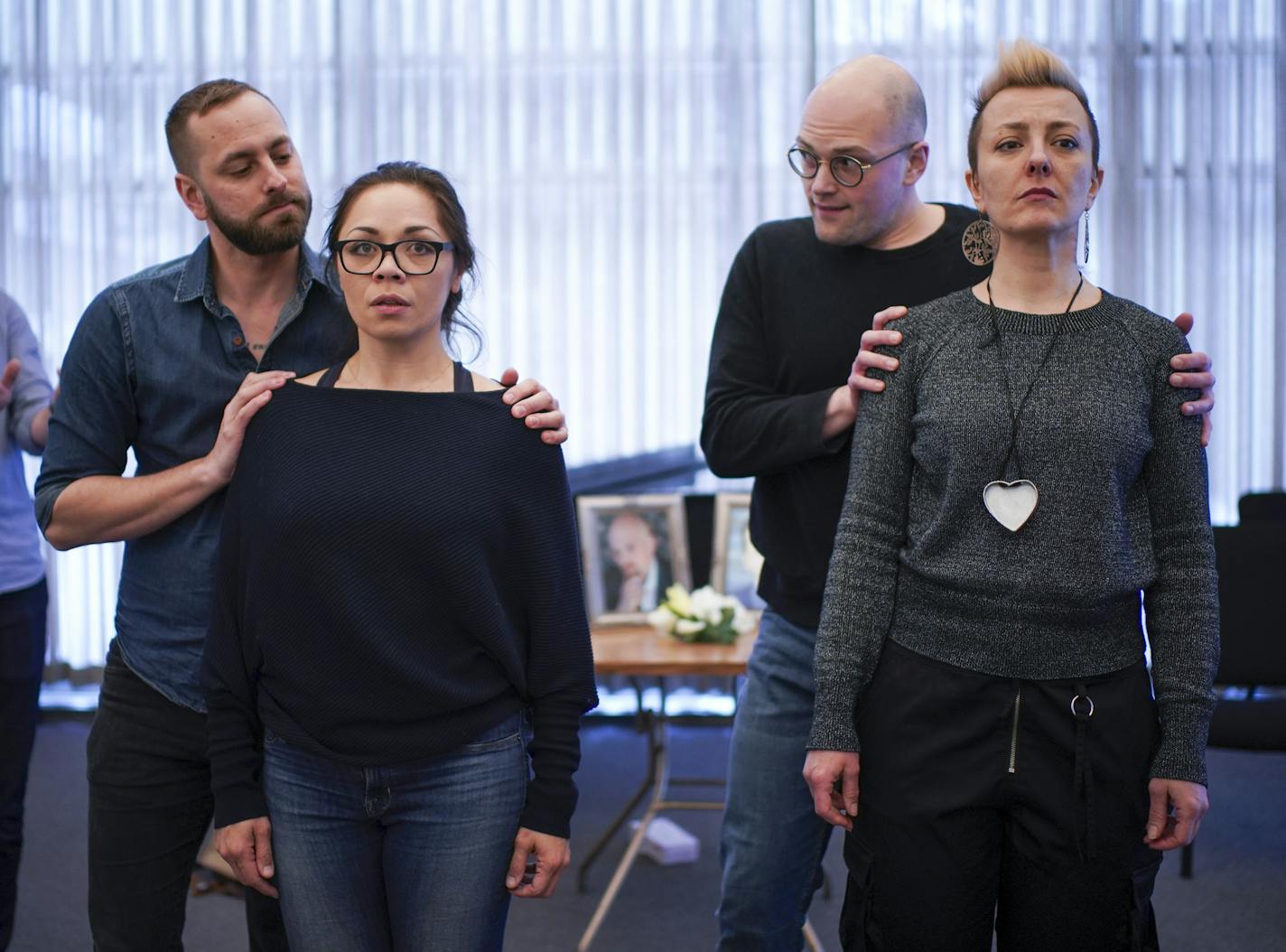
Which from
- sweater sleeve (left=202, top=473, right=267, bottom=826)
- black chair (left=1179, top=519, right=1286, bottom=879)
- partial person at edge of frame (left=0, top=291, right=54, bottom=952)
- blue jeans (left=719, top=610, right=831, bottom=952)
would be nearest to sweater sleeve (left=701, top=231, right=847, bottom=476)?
blue jeans (left=719, top=610, right=831, bottom=952)

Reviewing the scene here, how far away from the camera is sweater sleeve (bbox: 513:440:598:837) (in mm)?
1574

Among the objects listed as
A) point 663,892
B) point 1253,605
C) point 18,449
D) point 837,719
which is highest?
point 18,449

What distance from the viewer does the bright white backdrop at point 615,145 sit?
16.1 feet

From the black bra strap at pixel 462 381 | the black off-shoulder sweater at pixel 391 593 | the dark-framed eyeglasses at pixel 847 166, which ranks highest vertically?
the dark-framed eyeglasses at pixel 847 166

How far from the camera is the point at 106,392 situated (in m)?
1.79

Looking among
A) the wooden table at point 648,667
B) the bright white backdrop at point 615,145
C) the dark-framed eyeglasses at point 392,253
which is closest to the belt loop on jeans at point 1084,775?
the dark-framed eyeglasses at point 392,253

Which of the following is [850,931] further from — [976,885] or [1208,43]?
[1208,43]

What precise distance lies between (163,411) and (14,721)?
107 cm

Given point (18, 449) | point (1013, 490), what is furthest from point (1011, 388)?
point (18, 449)

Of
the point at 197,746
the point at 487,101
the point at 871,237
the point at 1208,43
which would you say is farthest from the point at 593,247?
the point at 197,746

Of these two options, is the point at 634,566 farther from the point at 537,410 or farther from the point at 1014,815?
the point at 1014,815

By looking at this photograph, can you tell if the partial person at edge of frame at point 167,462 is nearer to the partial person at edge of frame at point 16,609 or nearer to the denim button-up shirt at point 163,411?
the denim button-up shirt at point 163,411

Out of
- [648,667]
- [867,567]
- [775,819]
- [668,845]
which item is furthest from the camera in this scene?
[668,845]

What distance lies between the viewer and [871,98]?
1813mm
